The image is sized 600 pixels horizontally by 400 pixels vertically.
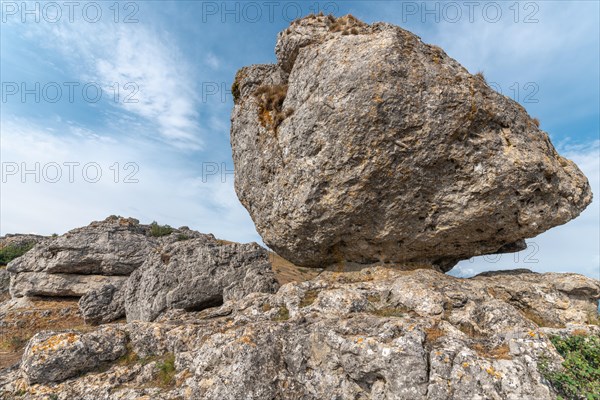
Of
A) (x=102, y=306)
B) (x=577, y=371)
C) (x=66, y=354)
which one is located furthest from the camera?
(x=102, y=306)

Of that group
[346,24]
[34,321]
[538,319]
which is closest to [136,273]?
[34,321]

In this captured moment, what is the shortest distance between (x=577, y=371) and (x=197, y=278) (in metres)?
14.9

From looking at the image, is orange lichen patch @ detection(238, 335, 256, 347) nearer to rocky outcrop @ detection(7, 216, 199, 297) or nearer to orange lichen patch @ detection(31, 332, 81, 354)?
orange lichen patch @ detection(31, 332, 81, 354)

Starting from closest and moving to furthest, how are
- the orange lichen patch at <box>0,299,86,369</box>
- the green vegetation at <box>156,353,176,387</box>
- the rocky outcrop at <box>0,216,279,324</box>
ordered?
the green vegetation at <box>156,353,176,387</box>
the rocky outcrop at <box>0,216,279,324</box>
the orange lichen patch at <box>0,299,86,369</box>

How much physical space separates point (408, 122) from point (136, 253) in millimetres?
23666

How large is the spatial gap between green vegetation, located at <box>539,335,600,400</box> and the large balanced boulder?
17.4ft

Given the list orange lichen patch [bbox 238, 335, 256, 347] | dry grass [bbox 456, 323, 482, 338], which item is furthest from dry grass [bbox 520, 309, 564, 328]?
orange lichen patch [bbox 238, 335, 256, 347]

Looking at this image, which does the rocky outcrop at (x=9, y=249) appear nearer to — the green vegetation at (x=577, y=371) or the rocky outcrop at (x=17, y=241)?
the rocky outcrop at (x=17, y=241)

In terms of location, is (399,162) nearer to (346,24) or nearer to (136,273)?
(346,24)

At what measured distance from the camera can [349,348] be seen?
28.3ft

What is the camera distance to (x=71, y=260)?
26234mm

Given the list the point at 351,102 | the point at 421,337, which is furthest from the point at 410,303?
the point at 351,102

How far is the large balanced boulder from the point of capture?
1239 centimetres

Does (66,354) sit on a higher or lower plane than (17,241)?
lower
